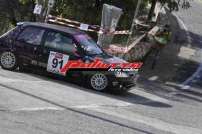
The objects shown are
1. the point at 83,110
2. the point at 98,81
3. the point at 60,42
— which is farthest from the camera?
the point at 60,42

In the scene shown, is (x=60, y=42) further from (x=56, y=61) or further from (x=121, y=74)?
(x=121, y=74)

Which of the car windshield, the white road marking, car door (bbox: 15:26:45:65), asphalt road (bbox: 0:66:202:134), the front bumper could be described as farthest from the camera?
car door (bbox: 15:26:45:65)

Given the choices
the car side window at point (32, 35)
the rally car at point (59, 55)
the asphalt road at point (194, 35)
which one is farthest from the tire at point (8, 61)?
the asphalt road at point (194, 35)

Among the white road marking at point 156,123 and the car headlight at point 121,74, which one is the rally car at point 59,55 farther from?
the white road marking at point 156,123

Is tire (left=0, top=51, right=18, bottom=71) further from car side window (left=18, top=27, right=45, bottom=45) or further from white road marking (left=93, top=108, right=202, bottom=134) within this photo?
white road marking (left=93, top=108, right=202, bottom=134)

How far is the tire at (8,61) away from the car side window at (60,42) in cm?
113

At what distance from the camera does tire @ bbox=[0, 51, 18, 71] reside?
1734 centimetres

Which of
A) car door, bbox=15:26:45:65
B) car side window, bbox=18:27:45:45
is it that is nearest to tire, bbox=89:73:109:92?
car door, bbox=15:26:45:65

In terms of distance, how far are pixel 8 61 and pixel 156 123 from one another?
248 inches

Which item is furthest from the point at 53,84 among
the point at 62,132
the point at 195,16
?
the point at 195,16

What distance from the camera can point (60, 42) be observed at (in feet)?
55.3

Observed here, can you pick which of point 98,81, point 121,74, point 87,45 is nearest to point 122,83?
point 121,74

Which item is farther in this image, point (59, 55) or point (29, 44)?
point (29, 44)

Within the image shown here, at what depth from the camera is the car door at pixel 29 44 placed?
56.0 ft
